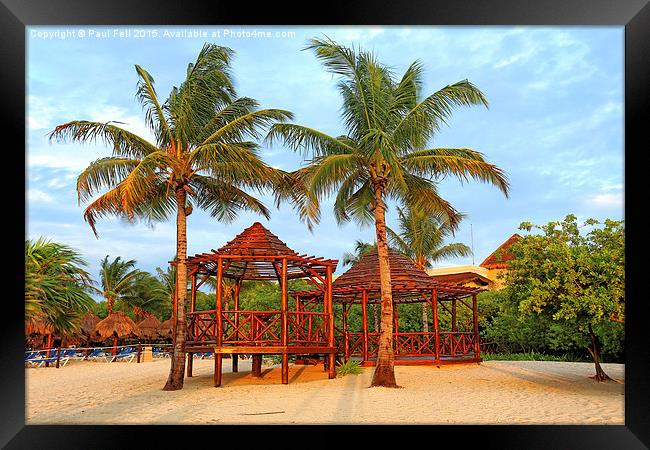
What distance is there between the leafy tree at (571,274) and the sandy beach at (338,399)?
179 centimetres

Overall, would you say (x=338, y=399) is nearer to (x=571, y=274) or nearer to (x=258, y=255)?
(x=258, y=255)

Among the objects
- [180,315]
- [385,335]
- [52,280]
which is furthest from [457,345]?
[52,280]

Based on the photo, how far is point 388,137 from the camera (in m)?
12.9

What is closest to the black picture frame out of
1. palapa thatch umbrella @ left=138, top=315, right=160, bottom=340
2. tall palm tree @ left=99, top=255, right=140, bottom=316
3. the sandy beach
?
the sandy beach

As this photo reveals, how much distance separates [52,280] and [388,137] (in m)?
7.31

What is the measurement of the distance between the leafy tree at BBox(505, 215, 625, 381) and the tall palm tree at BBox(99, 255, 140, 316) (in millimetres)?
26562

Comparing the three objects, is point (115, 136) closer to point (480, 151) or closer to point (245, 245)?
point (245, 245)

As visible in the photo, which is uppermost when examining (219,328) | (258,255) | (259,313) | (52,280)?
(258,255)

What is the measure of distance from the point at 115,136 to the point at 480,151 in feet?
27.7

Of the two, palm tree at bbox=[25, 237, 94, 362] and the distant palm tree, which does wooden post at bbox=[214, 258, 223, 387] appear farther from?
the distant palm tree

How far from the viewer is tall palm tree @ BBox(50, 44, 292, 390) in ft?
43.9

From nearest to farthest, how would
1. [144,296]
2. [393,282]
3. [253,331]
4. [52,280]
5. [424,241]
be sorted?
[52,280] → [253,331] → [393,282] → [424,241] → [144,296]
